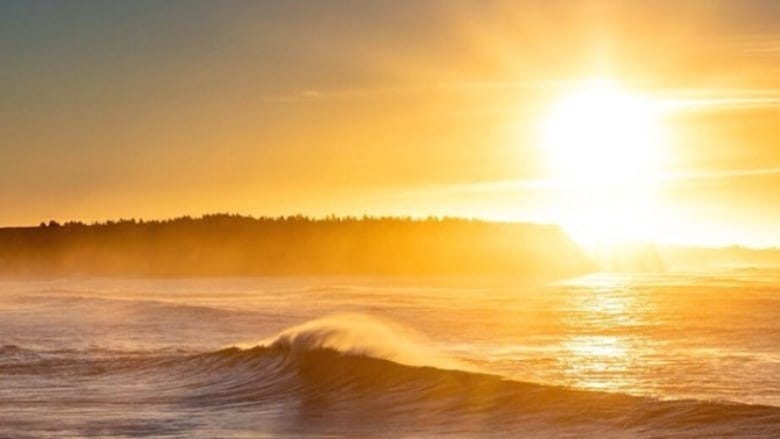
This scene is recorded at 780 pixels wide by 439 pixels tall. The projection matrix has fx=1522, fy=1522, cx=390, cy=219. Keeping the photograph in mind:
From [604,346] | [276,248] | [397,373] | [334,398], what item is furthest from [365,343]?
[276,248]

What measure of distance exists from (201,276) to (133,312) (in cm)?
7552

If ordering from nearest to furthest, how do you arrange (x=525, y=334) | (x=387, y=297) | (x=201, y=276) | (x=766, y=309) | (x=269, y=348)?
(x=269, y=348)
(x=525, y=334)
(x=766, y=309)
(x=387, y=297)
(x=201, y=276)

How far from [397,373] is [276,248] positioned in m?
111

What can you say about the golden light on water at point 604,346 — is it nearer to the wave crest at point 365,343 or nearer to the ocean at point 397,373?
the ocean at point 397,373

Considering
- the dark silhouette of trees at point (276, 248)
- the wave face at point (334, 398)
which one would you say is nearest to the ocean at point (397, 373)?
the wave face at point (334, 398)

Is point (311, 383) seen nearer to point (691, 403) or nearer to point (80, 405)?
point (80, 405)

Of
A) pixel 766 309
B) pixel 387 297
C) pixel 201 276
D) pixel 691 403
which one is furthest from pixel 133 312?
pixel 201 276

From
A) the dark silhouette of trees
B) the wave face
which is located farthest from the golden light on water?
the dark silhouette of trees

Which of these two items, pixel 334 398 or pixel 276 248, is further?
pixel 276 248

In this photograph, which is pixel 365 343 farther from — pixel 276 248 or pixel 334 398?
pixel 276 248

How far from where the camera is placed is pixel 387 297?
255 ft

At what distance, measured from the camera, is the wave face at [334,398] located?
2464 cm

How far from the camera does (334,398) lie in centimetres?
3212

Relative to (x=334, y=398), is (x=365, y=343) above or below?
above
